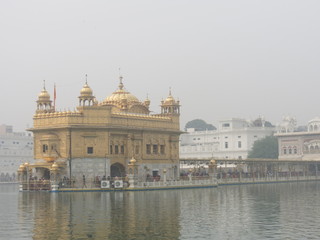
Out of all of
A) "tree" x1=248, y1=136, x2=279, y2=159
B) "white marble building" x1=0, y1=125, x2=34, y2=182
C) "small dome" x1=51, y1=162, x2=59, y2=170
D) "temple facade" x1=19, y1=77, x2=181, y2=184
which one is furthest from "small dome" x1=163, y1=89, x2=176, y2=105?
"white marble building" x1=0, y1=125, x2=34, y2=182

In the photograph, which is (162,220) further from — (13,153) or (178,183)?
(13,153)

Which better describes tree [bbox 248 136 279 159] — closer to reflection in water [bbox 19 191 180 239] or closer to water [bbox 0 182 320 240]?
water [bbox 0 182 320 240]

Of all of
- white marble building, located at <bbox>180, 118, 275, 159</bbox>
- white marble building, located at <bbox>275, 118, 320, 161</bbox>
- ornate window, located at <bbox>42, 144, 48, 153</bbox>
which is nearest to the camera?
ornate window, located at <bbox>42, 144, 48, 153</bbox>

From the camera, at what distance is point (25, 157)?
14512 centimetres

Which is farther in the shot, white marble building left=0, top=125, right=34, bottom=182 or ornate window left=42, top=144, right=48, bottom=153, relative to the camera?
white marble building left=0, top=125, right=34, bottom=182

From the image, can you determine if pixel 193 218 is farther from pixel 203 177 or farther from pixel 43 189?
pixel 203 177

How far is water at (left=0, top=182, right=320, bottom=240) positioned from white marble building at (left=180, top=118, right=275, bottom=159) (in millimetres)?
97846

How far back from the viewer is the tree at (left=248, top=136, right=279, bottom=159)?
135375 millimetres

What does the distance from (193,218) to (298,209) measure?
27.2 feet


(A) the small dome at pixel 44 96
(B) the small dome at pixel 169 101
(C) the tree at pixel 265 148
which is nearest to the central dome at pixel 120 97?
(B) the small dome at pixel 169 101

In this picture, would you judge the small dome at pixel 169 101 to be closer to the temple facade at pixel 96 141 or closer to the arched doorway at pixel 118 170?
the temple facade at pixel 96 141

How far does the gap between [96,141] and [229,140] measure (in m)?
83.8

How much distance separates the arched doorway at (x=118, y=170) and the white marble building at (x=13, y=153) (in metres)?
72.2

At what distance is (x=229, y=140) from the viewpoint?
145250 mm
